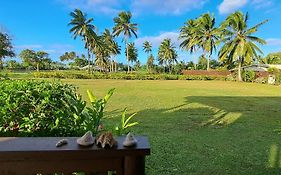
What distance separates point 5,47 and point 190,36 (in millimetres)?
28424

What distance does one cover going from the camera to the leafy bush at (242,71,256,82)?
3120cm

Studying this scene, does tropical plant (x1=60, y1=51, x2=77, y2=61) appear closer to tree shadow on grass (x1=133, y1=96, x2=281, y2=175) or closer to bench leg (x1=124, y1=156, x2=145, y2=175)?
tree shadow on grass (x1=133, y1=96, x2=281, y2=175)

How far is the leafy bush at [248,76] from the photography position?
31203 millimetres

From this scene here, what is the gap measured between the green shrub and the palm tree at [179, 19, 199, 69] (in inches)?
1639

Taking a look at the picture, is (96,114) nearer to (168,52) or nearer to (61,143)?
(61,143)

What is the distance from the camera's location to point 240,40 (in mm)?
31859

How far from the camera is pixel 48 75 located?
106 ft

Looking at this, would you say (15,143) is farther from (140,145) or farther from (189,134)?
(189,134)

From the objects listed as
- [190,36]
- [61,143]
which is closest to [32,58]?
[190,36]

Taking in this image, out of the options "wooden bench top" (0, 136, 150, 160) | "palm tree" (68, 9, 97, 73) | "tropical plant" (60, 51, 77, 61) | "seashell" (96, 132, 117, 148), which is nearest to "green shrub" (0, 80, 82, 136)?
"wooden bench top" (0, 136, 150, 160)

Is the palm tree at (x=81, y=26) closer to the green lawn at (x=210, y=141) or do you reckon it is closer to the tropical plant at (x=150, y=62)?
the tropical plant at (x=150, y=62)

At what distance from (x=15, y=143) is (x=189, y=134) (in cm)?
491

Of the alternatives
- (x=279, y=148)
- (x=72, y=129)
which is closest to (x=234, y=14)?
(x=279, y=148)

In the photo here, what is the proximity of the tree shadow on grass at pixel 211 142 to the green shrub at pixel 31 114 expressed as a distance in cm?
182
